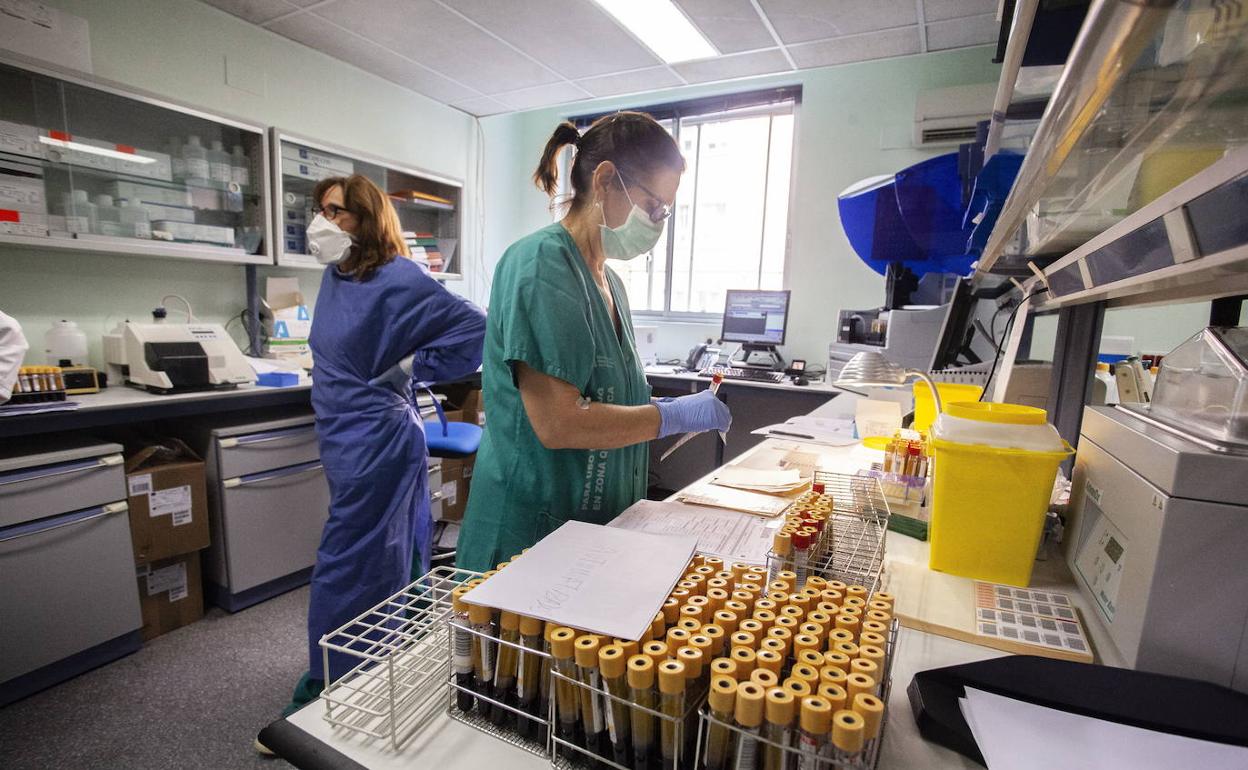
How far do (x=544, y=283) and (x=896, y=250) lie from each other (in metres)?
1.95

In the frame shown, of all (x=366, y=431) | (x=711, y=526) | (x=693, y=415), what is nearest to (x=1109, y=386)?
(x=693, y=415)

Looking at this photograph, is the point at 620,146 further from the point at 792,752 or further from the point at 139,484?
the point at 139,484

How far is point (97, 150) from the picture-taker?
2.19 m

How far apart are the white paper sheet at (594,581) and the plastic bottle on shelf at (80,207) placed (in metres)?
2.52

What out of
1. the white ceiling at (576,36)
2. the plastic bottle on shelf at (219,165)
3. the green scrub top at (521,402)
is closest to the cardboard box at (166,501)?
the plastic bottle on shelf at (219,165)

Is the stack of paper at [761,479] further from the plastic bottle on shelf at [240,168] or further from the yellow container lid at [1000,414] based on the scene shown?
the plastic bottle on shelf at [240,168]

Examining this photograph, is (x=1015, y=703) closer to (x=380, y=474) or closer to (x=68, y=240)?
(x=380, y=474)

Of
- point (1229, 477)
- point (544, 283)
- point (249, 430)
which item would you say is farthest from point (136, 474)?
point (1229, 477)

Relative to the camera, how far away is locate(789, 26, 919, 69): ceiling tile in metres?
2.86

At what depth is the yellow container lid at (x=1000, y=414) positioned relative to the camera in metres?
0.86

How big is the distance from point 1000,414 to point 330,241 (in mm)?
1877

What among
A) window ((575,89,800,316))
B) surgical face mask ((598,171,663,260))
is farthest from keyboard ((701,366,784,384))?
surgical face mask ((598,171,663,260))

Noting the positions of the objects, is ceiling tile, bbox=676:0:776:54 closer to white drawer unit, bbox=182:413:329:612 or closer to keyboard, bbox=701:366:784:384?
keyboard, bbox=701:366:784:384

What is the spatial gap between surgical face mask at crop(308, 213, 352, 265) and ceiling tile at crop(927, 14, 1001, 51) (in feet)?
9.38
